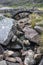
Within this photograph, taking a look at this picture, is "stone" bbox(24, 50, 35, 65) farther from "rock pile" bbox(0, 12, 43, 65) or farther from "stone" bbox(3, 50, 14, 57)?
"stone" bbox(3, 50, 14, 57)

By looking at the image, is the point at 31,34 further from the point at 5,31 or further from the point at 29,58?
the point at 29,58

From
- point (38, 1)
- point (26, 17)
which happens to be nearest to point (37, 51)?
point (26, 17)

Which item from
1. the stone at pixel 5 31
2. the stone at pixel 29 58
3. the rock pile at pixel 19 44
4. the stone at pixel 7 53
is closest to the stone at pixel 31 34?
the rock pile at pixel 19 44

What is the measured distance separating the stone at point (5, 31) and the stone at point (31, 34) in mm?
652

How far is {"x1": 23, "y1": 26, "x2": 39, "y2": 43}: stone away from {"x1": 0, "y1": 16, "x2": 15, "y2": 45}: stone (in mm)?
652

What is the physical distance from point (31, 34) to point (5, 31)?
1.03m

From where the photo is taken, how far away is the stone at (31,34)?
7729mm

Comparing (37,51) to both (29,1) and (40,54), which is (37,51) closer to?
(40,54)

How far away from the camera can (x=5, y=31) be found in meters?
7.73

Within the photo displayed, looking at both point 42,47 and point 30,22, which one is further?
point 30,22

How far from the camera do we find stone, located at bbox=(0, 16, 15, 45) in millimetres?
7329

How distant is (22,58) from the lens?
277 inches

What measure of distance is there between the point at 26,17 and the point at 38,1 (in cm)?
1012

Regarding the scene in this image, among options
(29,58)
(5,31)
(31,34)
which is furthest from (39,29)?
(29,58)
